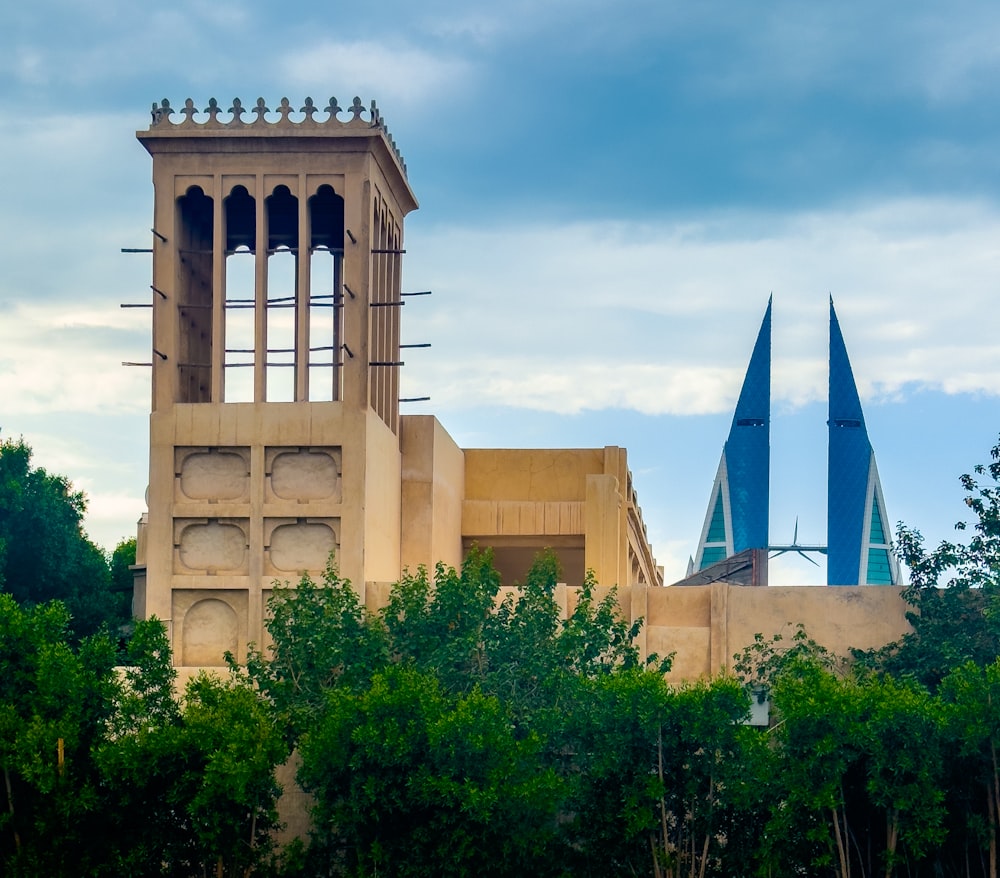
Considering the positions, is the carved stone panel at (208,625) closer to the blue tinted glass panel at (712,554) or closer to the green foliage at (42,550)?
the green foliage at (42,550)

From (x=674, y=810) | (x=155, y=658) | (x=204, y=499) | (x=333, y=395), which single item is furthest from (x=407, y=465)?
(x=674, y=810)

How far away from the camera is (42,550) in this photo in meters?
42.1

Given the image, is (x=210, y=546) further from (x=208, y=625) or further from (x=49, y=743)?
(x=49, y=743)

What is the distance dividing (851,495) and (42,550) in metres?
91.5

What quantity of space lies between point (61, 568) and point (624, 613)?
54.6ft

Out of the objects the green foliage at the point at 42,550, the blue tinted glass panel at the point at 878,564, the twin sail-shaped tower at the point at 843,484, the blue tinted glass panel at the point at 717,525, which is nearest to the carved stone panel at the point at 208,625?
the green foliage at the point at 42,550

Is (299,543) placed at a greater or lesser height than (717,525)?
lesser

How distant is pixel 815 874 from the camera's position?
26.4 meters

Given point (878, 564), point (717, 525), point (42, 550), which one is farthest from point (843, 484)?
point (42, 550)

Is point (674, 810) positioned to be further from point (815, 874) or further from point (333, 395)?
point (333, 395)

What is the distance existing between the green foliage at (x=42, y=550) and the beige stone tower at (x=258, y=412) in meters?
9.85

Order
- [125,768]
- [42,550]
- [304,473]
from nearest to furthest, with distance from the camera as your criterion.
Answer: [125,768] < [304,473] < [42,550]

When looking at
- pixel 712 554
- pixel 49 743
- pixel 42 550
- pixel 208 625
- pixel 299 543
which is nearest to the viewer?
pixel 49 743

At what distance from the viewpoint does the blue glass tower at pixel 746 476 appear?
13150 centimetres
